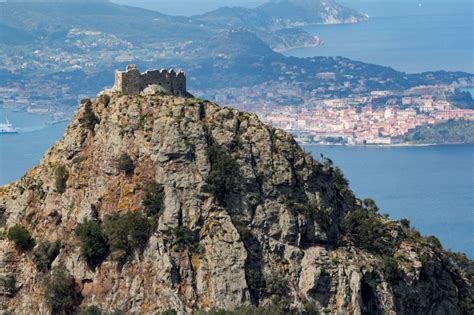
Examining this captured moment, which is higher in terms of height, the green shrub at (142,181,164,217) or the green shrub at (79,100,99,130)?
the green shrub at (79,100,99,130)

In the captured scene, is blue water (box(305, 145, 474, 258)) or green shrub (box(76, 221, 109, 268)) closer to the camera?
green shrub (box(76, 221, 109, 268))

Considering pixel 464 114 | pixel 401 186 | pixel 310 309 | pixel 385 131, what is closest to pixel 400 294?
pixel 310 309

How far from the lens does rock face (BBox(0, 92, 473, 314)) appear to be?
29156mm

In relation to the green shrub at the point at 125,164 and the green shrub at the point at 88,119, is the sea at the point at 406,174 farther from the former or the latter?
the green shrub at the point at 125,164

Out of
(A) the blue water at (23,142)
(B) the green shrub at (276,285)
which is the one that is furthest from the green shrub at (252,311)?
(A) the blue water at (23,142)

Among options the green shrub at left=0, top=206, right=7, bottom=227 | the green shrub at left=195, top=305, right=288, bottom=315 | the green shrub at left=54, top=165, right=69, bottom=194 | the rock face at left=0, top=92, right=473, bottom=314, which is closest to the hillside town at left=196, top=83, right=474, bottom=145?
the rock face at left=0, top=92, right=473, bottom=314

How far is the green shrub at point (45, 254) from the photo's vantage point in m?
30.7

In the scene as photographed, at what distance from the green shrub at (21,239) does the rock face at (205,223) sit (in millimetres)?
212

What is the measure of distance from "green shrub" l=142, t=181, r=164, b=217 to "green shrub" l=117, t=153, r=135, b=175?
95 cm

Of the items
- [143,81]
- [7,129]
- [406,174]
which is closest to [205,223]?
[143,81]

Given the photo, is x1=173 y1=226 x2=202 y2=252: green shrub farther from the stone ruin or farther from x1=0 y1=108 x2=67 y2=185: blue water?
x1=0 y1=108 x2=67 y2=185: blue water

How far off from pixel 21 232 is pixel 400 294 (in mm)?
10381

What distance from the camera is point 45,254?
30703 millimetres

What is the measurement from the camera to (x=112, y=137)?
31.9m
